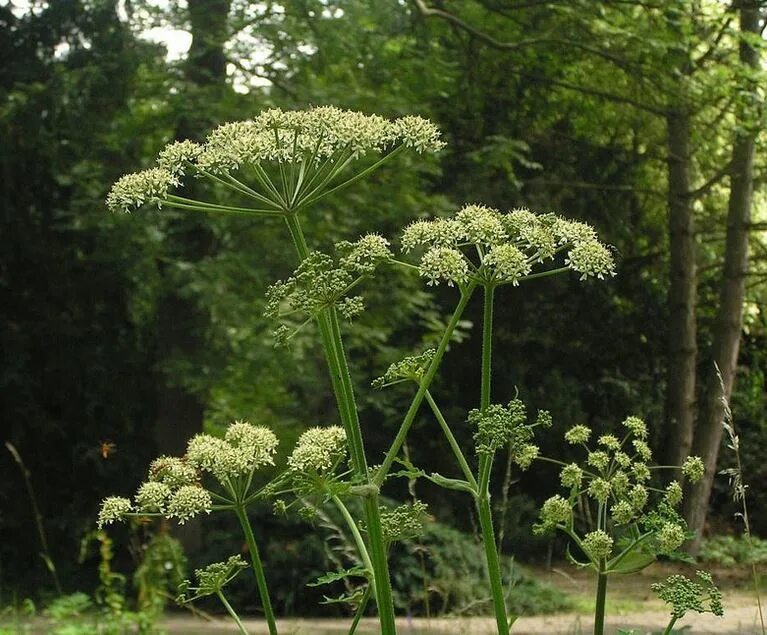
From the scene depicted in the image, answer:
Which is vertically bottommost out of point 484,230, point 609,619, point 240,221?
point 609,619

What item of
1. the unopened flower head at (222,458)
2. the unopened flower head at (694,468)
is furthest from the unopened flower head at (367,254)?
the unopened flower head at (694,468)

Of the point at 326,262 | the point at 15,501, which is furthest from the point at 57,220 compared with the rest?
the point at 326,262

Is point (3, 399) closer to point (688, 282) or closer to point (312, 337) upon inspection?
point (312, 337)

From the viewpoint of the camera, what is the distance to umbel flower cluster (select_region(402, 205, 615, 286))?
2.37 metres

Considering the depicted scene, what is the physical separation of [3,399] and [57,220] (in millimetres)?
2104

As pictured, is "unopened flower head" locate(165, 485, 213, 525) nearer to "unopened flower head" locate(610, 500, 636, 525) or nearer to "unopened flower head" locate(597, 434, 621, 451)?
"unopened flower head" locate(610, 500, 636, 525)

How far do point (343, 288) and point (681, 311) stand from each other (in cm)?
1333

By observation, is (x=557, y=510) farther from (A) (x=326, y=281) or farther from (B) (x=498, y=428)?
(A) (x=326, y=281)

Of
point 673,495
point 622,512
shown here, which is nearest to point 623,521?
point 622,512

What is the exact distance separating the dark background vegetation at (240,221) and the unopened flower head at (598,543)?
7818 millimetres

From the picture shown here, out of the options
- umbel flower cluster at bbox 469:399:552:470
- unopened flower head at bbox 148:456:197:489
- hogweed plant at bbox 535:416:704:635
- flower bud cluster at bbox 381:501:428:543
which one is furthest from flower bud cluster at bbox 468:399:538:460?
unopened flower head at bbox 148:456:197:489

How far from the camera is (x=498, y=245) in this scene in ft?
7.84

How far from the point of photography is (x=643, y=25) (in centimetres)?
1253

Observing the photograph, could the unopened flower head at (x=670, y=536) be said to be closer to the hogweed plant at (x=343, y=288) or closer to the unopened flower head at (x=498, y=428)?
the hogweed plant at (x=343, y=288)
